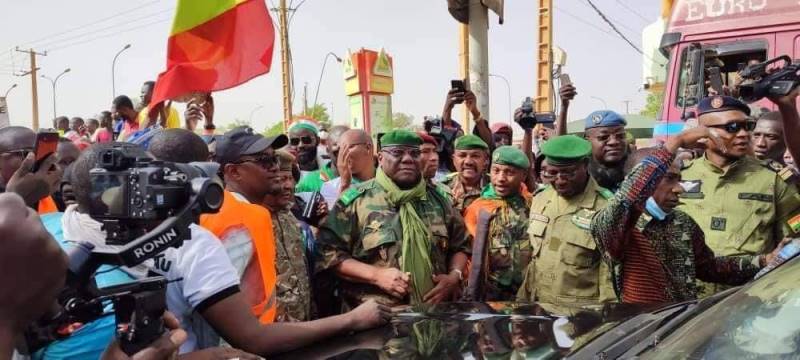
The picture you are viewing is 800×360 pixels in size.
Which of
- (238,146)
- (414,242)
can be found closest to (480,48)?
(414,242)

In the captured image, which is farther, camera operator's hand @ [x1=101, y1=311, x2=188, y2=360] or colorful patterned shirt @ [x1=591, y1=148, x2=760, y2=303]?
colorful patterned shirt @ [x1=591, y1=148, x2=760, y2=303]

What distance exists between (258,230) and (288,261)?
0.49 metres

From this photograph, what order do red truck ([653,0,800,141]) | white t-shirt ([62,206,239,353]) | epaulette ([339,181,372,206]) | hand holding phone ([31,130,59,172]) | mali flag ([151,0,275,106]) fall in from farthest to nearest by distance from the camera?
red truck ([653,0,800,141]) → mali flag ([151,0,275,106]) → epaulette ([339,181,372,206]) → hand holding phone ([31,130,59,172]) → white t-shirt ([62,206,239,353])

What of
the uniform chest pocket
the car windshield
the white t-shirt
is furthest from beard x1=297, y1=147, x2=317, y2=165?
the car windshield

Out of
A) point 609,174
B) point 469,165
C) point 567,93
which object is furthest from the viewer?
point 567,93

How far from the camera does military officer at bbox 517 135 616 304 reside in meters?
3.11

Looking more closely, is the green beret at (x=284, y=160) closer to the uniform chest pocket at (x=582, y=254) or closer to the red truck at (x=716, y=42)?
the uniform chest pocket at (x=582, y=254)

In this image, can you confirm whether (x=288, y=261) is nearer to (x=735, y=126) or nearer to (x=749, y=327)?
(x=749, y=327)

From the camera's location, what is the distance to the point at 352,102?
25500 millimetres

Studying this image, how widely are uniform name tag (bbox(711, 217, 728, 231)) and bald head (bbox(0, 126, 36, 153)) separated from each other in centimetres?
380

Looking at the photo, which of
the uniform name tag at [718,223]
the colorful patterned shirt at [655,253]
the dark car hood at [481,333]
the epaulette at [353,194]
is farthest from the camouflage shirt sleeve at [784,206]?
the epaulette at [353,194]

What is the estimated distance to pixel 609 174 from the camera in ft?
13.6

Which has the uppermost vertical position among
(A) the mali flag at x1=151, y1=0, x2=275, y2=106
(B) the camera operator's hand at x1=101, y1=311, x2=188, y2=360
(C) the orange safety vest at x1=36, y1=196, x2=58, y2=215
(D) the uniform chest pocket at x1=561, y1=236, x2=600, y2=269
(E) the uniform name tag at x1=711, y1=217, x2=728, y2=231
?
(A) the mali flag at x1=151, y1=0, x2=275, y2=106

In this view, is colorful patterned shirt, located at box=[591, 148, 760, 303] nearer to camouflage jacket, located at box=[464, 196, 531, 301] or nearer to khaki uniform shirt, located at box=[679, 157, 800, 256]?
khaki uniform shirt, located at box=[679, 157, 800, 256]
